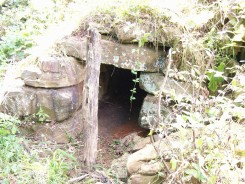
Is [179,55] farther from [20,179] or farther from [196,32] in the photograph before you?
[20,179]

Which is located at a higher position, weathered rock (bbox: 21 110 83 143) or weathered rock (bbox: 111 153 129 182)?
weathered rock (bbox: 21 110 83 143)

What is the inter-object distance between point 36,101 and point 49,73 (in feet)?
1.38

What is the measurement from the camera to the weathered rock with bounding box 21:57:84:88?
3836 millimetres

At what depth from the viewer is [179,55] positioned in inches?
151

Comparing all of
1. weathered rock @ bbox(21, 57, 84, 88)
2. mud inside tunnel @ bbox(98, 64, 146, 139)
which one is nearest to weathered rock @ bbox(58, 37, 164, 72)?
weathered rock @ bbox(21, 57, 84, 88)

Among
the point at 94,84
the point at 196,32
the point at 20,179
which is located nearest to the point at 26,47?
the point at 94,84

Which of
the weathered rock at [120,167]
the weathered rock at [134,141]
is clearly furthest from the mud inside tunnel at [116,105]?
the weathered rock at [120,167]

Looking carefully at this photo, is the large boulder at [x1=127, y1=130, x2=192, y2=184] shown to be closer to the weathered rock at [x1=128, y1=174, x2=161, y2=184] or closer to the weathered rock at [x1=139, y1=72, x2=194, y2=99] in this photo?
the weathered rock at [x1=128, y1=174, x2=161, y2=184]

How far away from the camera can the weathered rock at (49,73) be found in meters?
3.84

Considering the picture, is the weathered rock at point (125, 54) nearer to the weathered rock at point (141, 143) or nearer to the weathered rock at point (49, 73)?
the weathered rock at point (49, 73)

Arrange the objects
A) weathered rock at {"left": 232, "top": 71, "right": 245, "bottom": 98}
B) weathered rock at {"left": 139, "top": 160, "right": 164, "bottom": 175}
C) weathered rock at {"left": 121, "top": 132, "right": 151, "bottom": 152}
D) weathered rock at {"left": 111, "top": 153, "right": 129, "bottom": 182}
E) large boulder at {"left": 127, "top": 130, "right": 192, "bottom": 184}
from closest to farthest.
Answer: weathered rock at {"left": 232, "top": 71, "right": 245, "bottom": 98}, large boulder at {"left": 127, "top": 130, "right": 192, "bottom": 184}, weathered rock at {"left": 139, "top": 160, "right": 164, "bottom": 175}, weathered rock at {"left": 111, "top": 153, "right": 129, "bottom": 182}, weathered rock at {"left": 121, "top": 132, "right": 151, "bottom": 152}

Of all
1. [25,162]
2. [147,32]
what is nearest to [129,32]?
[147,32]

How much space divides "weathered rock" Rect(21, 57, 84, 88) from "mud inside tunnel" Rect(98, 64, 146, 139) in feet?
3.06

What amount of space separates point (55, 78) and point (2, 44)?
1.74 metres
